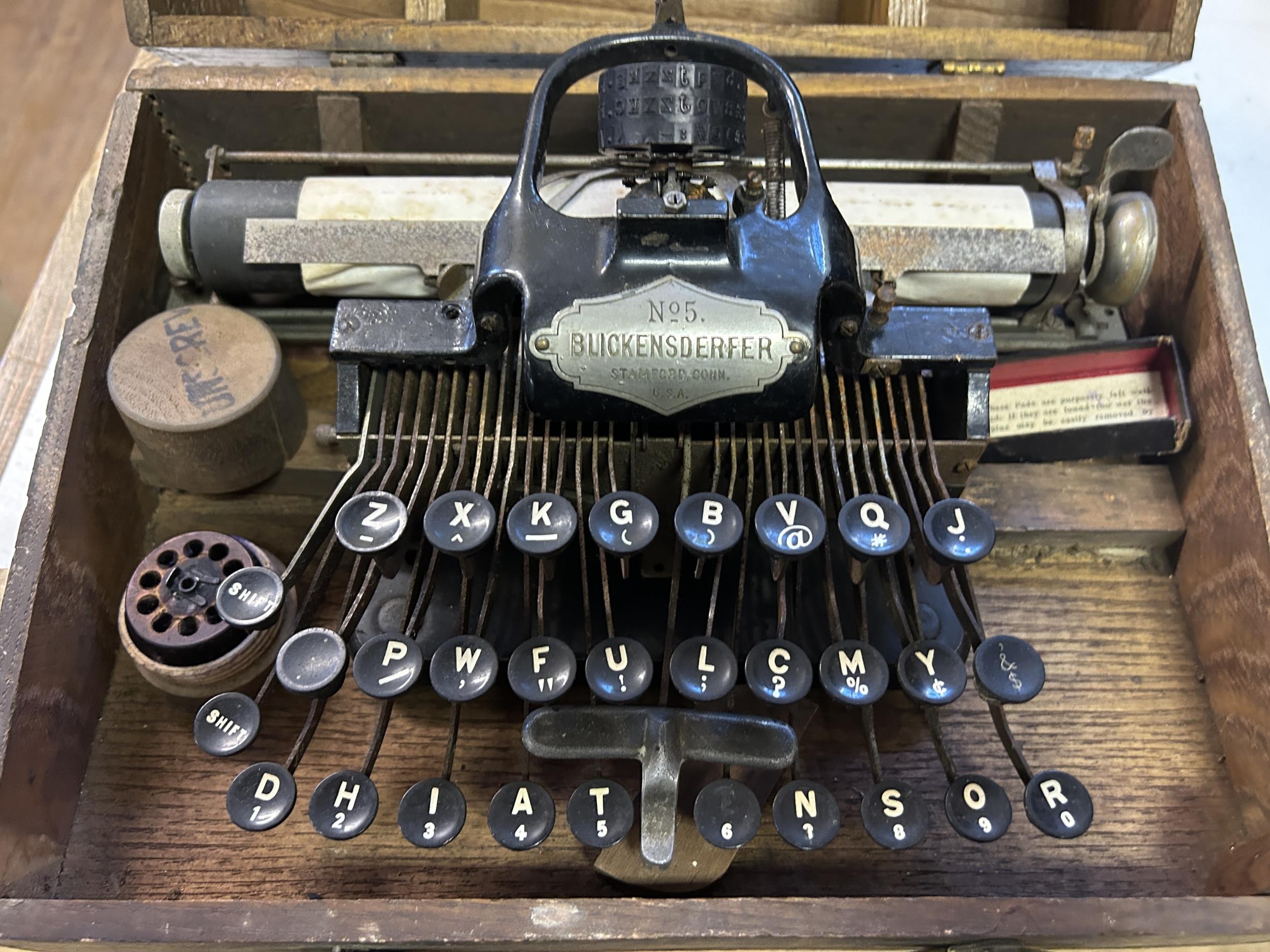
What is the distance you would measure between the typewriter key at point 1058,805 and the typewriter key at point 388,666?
0.82m

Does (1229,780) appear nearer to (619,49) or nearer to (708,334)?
(708,334)

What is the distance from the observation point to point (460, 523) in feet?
4.40

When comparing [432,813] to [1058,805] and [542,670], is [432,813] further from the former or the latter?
[1058,805]

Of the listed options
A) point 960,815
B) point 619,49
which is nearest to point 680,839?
point 960,815

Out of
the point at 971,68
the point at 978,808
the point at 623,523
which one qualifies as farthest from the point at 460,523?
the point at 971,68

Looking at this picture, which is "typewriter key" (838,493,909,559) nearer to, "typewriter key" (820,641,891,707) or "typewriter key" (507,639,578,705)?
"typewriter key" (820,641,891,707)

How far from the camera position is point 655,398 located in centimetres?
141

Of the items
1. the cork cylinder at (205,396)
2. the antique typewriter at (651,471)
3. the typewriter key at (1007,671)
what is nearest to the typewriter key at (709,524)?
the antique typewriter at (651,471)

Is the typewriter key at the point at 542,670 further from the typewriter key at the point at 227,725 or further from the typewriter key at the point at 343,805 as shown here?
the typewriter key at the point at 227,725

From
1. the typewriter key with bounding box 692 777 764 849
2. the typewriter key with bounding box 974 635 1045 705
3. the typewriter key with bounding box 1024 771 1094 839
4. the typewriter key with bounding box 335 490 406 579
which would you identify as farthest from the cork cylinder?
the typewriter key with bounding box 1024 771 1094 839

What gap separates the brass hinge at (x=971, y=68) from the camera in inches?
77.4

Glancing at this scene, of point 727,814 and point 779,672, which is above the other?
point 779,672

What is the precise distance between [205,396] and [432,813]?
2.66ft

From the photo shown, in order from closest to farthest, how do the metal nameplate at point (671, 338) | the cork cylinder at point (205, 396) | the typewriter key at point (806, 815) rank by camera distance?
the typewriter key at point (806, 815)
the metal nameplate at point (671, 338)
the cork cylinder at point (205, 396)
